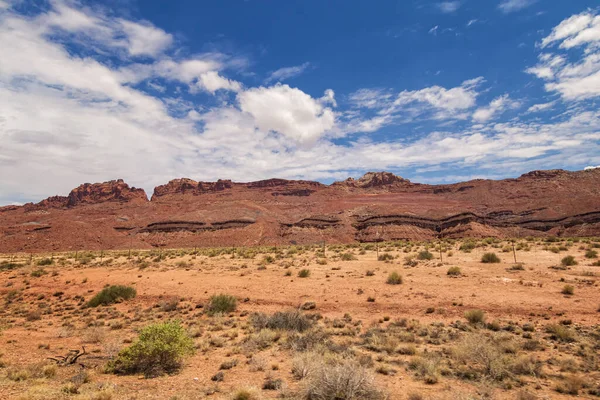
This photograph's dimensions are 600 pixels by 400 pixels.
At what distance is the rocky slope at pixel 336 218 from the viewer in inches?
2625

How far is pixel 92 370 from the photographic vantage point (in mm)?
8883

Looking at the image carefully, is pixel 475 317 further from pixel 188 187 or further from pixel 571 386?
pixel 188 187

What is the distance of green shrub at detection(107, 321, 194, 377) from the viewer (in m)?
8.97

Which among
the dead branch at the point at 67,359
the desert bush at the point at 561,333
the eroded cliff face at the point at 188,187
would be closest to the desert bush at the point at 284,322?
the dead branch at the point at 67,359

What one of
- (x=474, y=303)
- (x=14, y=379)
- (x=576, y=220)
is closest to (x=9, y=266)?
(x=14, y=379)

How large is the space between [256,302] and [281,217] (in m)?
72.5

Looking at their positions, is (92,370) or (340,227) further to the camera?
(340,227)

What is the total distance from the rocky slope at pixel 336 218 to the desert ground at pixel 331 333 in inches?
1853

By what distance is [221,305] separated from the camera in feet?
52.2

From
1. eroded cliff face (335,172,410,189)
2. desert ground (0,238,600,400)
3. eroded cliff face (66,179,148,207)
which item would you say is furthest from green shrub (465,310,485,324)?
eroded cliff face (66,179,148,207)

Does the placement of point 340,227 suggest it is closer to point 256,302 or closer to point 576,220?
point 576,220

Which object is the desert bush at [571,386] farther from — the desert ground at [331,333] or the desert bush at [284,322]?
the desert bush at [284,322]

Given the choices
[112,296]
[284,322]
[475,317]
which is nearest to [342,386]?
[284,322]

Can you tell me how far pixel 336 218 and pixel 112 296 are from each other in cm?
6497
